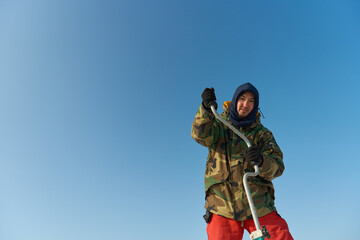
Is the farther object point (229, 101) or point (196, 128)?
point (229, 101)

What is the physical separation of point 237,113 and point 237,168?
96 centimetres

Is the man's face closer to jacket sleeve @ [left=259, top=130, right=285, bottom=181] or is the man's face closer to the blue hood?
the blue hood

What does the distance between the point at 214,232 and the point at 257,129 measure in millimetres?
1869

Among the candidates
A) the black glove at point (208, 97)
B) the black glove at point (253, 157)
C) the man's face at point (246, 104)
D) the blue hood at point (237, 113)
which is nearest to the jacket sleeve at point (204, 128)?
the black glove at point (208, 97)

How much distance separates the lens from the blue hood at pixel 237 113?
4047 mm

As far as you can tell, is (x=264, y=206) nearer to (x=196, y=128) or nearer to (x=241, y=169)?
(x=241, y=169)

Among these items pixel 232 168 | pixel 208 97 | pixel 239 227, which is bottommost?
pixel 239 227

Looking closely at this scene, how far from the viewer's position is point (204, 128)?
12.2ft

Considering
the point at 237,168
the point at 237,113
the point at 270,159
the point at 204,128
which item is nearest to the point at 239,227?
the point at 237,168

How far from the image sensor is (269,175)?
3582 millimetres

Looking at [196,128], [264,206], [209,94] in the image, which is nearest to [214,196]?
[264,206]

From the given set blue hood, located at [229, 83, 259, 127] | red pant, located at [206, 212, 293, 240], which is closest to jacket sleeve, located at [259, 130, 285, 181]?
blue hood, located at [229, 83, 259, 127]

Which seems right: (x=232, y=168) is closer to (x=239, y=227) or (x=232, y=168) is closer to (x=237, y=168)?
(x=237, y=168)

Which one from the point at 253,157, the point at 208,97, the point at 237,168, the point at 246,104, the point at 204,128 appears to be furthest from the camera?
the point at 246,104
